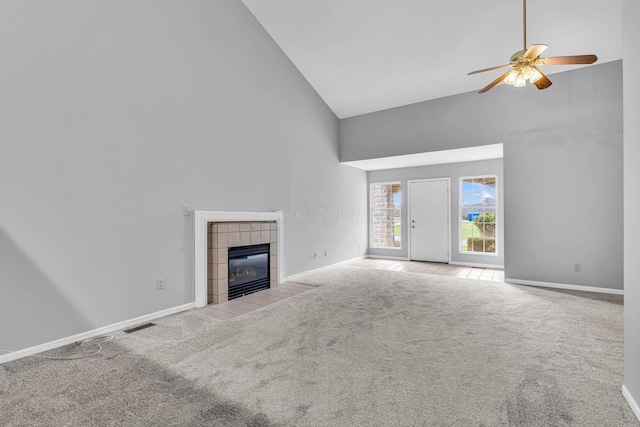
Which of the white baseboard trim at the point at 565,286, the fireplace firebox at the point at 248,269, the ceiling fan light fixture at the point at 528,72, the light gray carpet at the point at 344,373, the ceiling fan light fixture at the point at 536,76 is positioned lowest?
the light gray carpet at the point at 344,373

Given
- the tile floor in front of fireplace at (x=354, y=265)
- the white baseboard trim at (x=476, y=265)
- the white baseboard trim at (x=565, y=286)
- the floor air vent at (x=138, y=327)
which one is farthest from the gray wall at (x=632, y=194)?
the white baseboard trim at (x=476, y=265)

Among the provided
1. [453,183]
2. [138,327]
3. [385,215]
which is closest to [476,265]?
[453,183]

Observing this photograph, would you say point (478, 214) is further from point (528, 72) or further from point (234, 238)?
point (234, 238)

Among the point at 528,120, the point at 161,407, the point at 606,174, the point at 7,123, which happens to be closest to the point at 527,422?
the point at 161,407

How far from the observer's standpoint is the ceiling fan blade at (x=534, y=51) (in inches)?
100

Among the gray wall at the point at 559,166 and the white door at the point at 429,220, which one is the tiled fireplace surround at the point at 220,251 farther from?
the white door at the point at 429,220

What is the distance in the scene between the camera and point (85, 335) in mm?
2670

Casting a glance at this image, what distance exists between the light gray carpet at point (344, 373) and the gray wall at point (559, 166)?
4.22ft

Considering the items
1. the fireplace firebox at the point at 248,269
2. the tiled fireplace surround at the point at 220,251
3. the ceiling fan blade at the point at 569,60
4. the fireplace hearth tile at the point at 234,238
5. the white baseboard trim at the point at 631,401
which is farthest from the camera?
the fireplace firebox at the point at 248,269

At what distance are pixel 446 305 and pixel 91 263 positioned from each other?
12.6ft

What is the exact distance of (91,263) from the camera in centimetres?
272

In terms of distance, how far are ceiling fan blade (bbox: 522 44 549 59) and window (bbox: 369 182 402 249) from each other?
4.88 m

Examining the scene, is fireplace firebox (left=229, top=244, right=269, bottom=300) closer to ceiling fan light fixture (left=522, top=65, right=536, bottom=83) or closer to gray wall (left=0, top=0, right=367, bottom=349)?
gray wall (left=0, top=0, right=367, bottom=349)

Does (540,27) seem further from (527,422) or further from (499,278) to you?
(527,422)
